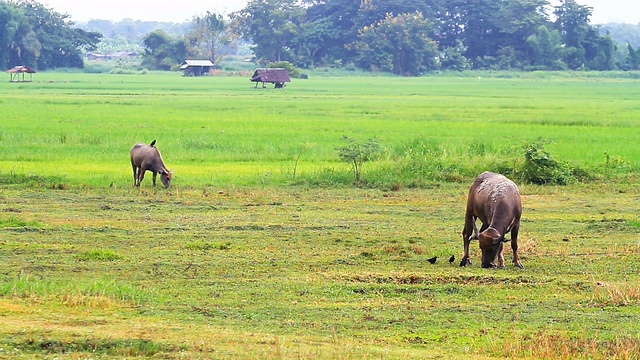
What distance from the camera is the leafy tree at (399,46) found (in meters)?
101

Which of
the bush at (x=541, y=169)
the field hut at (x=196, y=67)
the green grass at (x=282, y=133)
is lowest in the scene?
the field hut at (x=196, y=67)

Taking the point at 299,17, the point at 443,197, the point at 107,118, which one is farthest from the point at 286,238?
the point at 299,17

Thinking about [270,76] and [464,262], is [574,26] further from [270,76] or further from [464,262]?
[464,262]

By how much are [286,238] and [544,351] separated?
20.5 ft

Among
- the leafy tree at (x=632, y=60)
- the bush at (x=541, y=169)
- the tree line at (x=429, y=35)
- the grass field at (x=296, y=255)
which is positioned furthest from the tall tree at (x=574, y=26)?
the bush at (x=541, y=169)

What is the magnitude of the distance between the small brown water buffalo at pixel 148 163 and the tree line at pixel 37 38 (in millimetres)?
79328

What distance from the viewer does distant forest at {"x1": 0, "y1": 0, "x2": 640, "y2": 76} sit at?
102 metres

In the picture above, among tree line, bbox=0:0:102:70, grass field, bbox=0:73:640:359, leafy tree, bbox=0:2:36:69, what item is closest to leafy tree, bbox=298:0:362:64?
tree line, bbox=0:0:102:70

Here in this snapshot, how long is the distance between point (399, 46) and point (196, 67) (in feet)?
70.7

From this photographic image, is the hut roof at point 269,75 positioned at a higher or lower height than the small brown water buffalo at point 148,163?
lower

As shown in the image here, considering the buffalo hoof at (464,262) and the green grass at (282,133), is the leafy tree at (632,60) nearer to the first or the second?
the green grass at (282,133)

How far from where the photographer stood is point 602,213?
1653cm

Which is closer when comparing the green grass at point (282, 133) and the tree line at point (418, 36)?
the green grass at point (282, 133)

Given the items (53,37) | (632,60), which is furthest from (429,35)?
(53,37)
